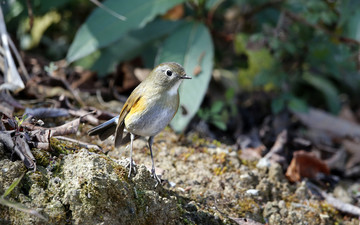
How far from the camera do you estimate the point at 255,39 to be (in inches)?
189

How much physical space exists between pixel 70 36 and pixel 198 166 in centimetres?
353

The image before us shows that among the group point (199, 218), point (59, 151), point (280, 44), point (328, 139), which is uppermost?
point (280, 44)

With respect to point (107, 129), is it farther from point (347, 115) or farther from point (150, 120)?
point (347, 115)

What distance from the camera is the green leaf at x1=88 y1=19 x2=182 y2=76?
514 centimetres

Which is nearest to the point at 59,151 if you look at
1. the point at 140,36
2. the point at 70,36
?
the point at 140,36

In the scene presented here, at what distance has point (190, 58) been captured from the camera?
15.2ft

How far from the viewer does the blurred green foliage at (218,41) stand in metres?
4.62

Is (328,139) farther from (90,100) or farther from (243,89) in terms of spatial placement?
(90,100)

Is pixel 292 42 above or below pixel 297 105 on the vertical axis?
above

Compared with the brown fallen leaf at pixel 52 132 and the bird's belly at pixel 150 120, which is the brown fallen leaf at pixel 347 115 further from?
the brown fallen leaf at pixel 52 132

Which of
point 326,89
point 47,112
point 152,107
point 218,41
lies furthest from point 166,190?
point 326,89

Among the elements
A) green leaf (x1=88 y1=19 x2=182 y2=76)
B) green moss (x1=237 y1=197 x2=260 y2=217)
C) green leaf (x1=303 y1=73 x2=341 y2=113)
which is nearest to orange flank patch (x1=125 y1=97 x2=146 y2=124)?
green moss (x1=237 y1=197 x2=260 y2=217)

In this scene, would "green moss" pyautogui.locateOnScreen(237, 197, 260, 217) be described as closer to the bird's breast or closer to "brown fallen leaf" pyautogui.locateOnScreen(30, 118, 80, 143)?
→ the bird's breast

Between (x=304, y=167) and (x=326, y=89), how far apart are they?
8.00 ft
